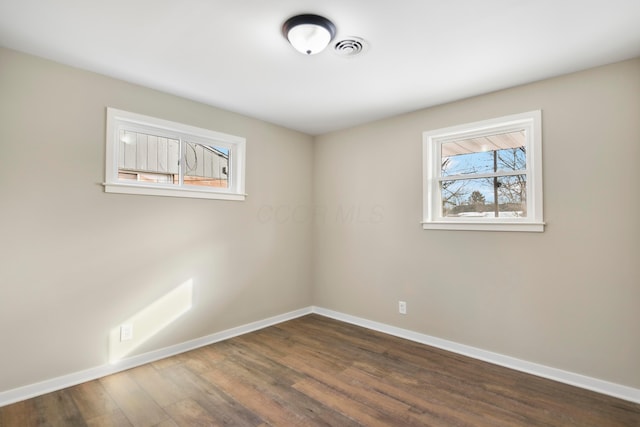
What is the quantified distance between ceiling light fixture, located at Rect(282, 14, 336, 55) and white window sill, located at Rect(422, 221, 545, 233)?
205cm

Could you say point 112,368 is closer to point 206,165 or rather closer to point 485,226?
point 206,165

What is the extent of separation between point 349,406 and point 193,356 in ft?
5.14

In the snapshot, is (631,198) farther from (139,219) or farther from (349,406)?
(139,219)

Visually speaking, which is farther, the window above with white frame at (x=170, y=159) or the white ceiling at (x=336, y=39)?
the window above with white frame at (x=170, y=159)

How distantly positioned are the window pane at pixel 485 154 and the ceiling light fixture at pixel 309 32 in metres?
1.85

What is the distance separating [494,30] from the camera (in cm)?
197

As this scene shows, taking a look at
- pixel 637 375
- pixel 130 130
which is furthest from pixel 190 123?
pixel 637 375

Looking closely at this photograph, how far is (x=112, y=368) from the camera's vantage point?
102 inches

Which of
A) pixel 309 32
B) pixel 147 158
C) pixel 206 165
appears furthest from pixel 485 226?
pixel 147 158

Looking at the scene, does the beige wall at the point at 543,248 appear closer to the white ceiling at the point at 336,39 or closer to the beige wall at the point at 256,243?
the beige wall at the point at 256,243

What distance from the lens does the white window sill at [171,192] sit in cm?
263

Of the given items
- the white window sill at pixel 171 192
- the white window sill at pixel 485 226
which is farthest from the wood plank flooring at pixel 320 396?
the white window sill at pixel 171 192

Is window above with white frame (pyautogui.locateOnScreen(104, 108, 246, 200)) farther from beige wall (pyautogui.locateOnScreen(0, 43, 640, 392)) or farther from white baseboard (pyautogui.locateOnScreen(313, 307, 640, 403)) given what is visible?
white baseboard (pyautogui.locateOnScreen(313, 307, 640, 403))

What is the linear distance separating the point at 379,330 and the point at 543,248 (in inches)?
73.2
